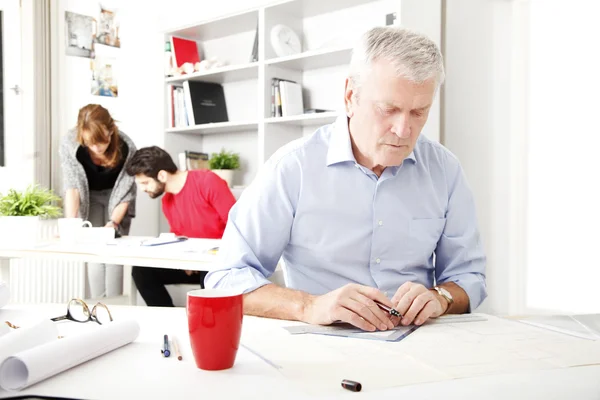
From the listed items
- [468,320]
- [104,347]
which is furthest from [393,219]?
[104,347]

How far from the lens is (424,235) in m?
1.45

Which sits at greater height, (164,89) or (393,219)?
(164,89)

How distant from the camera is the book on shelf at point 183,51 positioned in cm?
459

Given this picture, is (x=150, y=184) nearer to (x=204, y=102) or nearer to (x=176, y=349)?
(x=204, y=102)

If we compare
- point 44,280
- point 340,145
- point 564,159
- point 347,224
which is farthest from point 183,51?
point 347,224

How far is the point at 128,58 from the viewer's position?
189 inches

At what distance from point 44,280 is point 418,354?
3627 mm

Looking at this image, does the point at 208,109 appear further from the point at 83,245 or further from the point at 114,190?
the point at 83,245

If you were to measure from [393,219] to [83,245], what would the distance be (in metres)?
1.97

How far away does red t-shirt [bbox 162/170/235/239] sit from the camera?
349 cm

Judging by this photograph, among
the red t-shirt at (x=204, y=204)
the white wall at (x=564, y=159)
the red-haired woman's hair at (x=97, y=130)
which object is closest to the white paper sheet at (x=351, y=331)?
the red t-shirt at (x=204, y=204)

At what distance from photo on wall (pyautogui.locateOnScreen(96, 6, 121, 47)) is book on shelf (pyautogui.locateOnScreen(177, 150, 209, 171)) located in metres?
1.07

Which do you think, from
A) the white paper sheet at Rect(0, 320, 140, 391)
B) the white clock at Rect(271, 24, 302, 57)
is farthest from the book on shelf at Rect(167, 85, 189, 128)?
the white paper sheet at Rect(0, 320, 140, 391)

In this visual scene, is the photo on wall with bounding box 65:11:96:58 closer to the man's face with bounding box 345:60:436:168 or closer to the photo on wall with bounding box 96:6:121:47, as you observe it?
the photo on wall with bounding box 96:6:121:47
